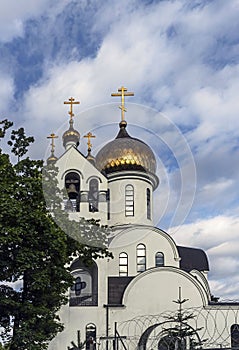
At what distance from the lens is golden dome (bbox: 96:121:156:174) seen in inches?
1092

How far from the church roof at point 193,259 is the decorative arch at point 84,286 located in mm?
5458

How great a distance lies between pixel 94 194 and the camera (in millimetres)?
25047

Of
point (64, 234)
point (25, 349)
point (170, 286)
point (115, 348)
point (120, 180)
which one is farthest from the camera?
point (120, 180)

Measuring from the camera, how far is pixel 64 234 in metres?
16.7

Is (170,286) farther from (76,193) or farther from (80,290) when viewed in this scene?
(76,193)

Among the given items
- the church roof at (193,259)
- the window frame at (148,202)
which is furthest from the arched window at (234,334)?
the window frame at (148,202)

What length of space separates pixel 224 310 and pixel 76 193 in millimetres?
8168

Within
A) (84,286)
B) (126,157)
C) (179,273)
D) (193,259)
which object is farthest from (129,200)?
(193,259)

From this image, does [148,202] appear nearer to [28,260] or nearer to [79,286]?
[79,286]

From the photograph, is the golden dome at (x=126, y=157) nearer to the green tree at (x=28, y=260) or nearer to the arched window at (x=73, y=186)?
the arched window at (x=73, y=186)

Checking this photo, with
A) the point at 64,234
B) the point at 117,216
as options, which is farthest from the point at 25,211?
the point at 117,216

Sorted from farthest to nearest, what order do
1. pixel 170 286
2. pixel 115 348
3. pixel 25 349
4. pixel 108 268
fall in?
pixel 108 268
pixel 170 286
pixel 115 348
pixel 25 349

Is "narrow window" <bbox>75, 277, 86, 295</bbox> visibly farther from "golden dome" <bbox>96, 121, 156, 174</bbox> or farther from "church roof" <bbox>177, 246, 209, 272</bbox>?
"golden dome" <bbox>96, 121, 156, 174</bbox>

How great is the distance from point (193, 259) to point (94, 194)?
7.21 metres
